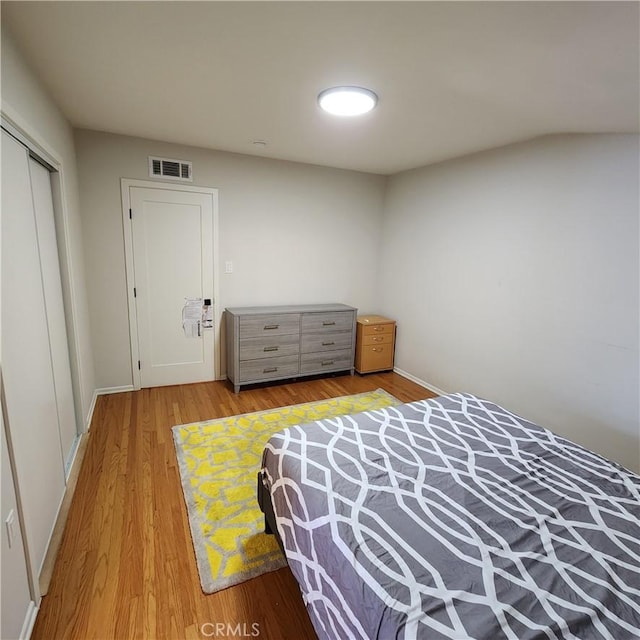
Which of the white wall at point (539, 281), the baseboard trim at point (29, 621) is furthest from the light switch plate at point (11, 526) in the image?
the white wall at point (539, 281)

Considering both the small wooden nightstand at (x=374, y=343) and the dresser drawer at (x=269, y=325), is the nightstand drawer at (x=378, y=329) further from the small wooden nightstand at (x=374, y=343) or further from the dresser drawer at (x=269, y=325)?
the dresser drawer at (x=269, y=325)

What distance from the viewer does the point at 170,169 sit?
330cm

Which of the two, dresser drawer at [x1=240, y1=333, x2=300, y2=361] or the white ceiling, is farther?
dresser drawer at [x1=240, y1=333, x2=300, y2=361]

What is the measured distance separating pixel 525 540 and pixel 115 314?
11.6 ft

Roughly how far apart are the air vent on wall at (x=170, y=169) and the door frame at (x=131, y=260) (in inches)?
2.9

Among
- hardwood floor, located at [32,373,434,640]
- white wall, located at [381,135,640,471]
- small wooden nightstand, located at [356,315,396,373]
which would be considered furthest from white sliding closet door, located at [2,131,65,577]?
white wall, located at [381,135,640,471]

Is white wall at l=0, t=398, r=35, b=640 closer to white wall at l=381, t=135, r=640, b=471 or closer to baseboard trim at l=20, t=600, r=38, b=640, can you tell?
baseboard trim at l=20, t=600, r=38, b=640

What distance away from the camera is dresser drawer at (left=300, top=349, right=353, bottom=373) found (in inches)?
155

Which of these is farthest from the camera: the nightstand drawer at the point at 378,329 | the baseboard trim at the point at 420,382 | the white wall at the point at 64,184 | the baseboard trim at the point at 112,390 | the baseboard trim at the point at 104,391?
the nightstand drawer at the point at 378,329

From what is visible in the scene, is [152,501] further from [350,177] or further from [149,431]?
[350,177]

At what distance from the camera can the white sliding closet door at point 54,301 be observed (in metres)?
2.00

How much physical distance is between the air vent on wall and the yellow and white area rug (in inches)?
91.6

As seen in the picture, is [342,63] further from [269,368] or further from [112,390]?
[112,390]

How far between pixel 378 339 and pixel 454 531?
306 centimetres
